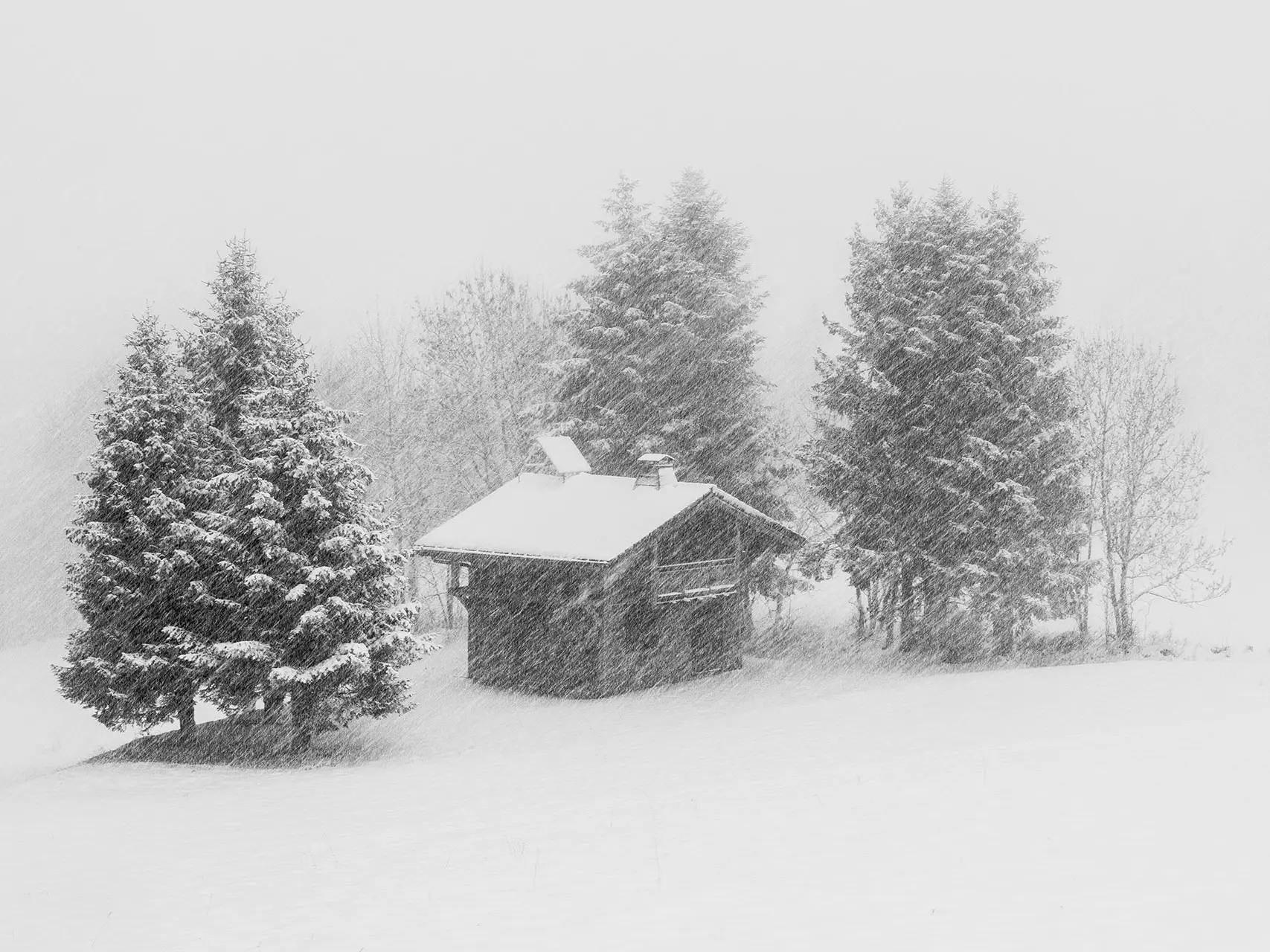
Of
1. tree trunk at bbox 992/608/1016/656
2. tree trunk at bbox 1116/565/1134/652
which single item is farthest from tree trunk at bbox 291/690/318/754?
tree trunk at bbox 1116/565/1134/652

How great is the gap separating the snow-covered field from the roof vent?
32.9 feet

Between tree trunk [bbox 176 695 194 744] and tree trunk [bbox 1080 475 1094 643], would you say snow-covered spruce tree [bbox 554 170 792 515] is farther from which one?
tree trunk [bbox 176 695 194 744]

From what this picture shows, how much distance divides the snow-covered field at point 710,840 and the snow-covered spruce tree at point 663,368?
43.1 feet

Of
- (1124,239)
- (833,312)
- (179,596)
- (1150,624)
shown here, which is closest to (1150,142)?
(1124,239)

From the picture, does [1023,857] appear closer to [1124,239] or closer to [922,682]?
[922,682]

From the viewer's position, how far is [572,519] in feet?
84.7

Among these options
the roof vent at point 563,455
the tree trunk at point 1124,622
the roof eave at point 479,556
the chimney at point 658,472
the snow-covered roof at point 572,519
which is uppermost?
the roof vent at point 563,455

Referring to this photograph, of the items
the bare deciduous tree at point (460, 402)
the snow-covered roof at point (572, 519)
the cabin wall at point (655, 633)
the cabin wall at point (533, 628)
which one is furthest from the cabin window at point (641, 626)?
the bare deciduous tree at point (460, 402)

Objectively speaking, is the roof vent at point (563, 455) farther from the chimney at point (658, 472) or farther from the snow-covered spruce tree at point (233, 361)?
the snow-covered spruce tree at point (233, 361)

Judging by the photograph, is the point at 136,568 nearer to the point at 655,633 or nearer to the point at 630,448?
the point at 655,633

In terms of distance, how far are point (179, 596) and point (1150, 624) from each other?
31058 mm

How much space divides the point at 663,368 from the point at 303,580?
1601 cm

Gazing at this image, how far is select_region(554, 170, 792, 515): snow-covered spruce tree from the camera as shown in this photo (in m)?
31.7

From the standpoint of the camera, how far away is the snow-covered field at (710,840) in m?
7.62
